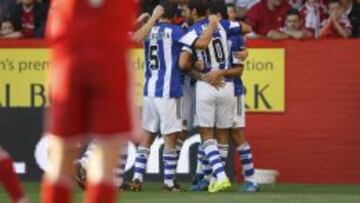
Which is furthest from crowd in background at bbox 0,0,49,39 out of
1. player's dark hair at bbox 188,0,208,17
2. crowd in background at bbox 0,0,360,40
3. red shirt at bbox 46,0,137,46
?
red shirt at bbox 46,0,137,46

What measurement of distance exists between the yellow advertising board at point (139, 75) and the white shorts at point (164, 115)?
1.83m

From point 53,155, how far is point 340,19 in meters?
11.6

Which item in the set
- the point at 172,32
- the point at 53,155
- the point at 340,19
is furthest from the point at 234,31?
the point at 53,155

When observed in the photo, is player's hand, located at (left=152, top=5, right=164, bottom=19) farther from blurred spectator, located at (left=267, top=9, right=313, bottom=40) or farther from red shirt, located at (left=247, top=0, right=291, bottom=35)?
red shirt, located at (left=247, top=0, right=291, bottom=35)

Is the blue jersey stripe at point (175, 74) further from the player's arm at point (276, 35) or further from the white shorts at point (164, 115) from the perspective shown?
the player's arm at point (276, 35)

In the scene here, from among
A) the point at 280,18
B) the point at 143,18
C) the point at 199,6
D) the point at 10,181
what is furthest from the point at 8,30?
the point at 10,181

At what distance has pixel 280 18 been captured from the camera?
17594 millimetres

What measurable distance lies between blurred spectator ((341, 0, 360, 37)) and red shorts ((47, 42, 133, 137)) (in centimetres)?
1155

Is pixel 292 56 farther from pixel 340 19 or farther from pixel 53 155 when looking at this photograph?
pixel 53 155

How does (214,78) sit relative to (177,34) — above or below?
below

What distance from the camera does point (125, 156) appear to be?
15.3 metres

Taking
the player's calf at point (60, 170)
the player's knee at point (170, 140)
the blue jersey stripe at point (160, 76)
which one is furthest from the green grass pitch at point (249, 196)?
the player's calf at point (60, 170)

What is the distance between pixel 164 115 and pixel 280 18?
3.60m

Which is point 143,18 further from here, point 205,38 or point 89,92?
point 89,92
